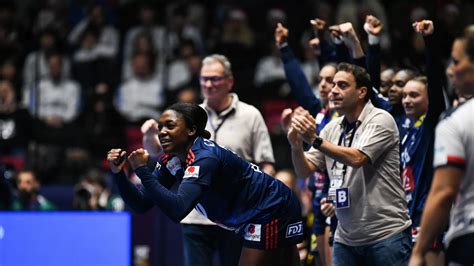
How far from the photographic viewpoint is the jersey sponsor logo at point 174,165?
6.86 m

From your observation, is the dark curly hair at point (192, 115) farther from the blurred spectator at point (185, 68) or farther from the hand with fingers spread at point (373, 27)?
the blurred spectator at point (185, 68)

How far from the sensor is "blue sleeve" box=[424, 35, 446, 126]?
7.07 meters

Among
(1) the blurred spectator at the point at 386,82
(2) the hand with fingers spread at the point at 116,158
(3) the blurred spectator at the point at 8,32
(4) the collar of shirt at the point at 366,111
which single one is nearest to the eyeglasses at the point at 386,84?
(1) the blurred spectator at the point at 386,82

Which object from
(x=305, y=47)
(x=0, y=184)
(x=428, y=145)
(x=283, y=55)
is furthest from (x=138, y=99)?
(x=428, y=145)

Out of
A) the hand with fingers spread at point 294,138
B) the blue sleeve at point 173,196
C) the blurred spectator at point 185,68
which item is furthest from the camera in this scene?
the blurred spectator at point 185,68

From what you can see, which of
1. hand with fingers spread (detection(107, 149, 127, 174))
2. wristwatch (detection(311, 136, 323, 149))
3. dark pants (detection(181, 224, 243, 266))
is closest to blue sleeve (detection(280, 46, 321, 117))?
dark pants (detection(181, 224, 243, 266))

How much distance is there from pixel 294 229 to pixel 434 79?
56.2 inches

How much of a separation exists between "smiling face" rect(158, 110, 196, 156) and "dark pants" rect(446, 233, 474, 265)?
7.24 feet

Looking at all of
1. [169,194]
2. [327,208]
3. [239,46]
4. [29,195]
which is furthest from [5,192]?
[169,194]

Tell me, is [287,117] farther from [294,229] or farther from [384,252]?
[384,252]

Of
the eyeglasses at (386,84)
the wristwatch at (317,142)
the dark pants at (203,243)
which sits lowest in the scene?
Result: the dark pants at (203,243)

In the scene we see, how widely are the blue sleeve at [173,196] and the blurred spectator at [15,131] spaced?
7.07 metres

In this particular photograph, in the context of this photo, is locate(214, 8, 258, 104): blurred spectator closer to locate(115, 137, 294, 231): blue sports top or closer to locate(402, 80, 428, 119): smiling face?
locate(402, 80, 428, 119): smiling face

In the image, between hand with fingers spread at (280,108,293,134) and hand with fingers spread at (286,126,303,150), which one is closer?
hand with fingers spread at (286,126,303,150)
